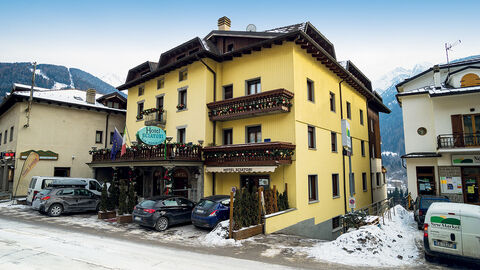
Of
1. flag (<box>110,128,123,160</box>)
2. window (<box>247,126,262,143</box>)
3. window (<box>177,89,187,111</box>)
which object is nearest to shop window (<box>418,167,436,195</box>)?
window (<box>247,126,262,143</box>)

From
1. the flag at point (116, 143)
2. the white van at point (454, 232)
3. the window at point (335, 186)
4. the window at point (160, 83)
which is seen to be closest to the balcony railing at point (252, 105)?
the window at point (160, 83)

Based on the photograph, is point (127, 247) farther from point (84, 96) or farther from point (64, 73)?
point (64, 73)

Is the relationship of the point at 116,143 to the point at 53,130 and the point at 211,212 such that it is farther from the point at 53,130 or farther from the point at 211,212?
the point at 53,130

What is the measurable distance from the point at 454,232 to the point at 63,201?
2028 cm

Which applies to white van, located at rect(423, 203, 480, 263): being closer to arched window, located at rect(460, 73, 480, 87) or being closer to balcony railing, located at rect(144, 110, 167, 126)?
arched window, located at rect(460, 73, 480, 87)

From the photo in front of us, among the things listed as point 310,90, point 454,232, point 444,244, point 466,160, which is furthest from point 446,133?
point 444,244

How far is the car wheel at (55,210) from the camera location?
17241mm

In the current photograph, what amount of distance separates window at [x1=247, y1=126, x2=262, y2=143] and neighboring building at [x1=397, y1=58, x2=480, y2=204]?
11.9 m

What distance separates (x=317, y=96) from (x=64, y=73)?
217738 mm

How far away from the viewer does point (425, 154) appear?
67.3 ft

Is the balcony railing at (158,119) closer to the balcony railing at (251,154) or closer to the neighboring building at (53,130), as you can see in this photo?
the balcony railing at (251,154)

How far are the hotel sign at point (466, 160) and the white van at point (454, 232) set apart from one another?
13.3 meters

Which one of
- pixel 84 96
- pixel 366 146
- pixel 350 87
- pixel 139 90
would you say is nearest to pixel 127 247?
pixel 139 90

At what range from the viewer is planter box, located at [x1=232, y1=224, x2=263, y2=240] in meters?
11.6
